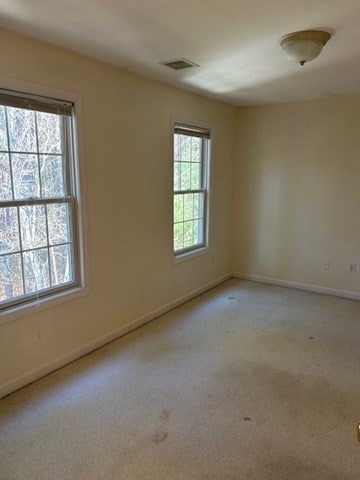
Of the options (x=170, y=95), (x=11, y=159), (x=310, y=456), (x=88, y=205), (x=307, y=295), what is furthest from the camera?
(x=307, y=295)

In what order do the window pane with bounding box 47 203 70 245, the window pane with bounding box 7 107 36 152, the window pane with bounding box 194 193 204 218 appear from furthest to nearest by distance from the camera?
the window pane with bounding box 194 193 204 218, the window pane with bounding box 47 203 70 245, the window pane with bounding box 7 107 36 152

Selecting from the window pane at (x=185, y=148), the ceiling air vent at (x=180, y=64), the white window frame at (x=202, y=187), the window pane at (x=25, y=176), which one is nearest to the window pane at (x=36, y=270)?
the window pane at (x=25, y=176)

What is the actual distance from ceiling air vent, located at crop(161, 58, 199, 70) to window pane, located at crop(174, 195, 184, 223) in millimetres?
1404

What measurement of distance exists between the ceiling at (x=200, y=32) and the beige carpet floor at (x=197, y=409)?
2.42 metres

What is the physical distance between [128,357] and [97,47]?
244cm

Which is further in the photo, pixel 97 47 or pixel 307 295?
pixel 307 295

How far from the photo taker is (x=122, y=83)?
298 centimetres

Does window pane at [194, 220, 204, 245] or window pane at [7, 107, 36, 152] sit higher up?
window pane at [7, 107, 36, 152]

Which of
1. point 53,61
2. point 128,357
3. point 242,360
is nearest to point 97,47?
point 53,61

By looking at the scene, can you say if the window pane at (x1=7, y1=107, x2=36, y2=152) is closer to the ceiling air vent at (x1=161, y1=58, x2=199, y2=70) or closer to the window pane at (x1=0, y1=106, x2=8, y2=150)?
the window pane at (x1=0, y1=106, x2=8, y2=150)

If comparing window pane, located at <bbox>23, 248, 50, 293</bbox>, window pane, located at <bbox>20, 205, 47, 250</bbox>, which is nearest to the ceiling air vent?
window pane, located at <bbox>20, 205, 47, 250</bbox>

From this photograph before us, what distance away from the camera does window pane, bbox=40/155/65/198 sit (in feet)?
8.20

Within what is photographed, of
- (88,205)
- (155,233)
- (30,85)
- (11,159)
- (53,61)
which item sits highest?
(53,61)

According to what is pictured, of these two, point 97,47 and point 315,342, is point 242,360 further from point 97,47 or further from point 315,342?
point 97,47
